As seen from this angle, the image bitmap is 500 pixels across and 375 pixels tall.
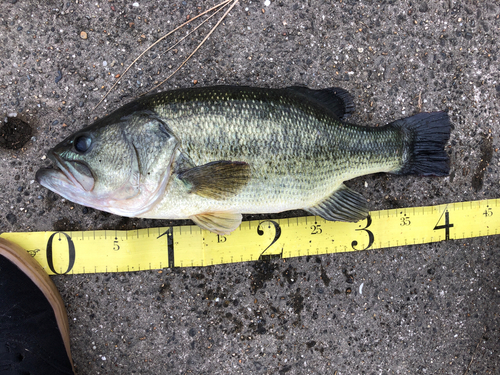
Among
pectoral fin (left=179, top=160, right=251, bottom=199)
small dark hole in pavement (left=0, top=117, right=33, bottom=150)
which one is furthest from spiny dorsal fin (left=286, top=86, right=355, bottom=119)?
small dark hole in pavement (left=0, top=117, right=33, bottom=150)

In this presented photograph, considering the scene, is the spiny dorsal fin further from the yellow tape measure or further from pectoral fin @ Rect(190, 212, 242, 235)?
pectoral fin @ Rect(190, 212, 242, 235)

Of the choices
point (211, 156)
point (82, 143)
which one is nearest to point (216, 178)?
point (211, 156)

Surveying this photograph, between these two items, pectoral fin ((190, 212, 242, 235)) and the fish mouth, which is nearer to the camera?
the fish mouth

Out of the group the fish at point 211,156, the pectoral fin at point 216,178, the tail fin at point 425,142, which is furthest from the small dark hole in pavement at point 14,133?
the tail fin at point 425,142

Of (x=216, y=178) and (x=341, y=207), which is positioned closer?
(x=216, y=178)

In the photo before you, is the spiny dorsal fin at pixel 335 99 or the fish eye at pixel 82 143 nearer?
the fish eye at pixel 82 143

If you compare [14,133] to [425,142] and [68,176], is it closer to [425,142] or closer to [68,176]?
[68,176]

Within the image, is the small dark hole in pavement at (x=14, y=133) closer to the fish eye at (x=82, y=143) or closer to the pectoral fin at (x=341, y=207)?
the fish eye at (x=82, y=143)
